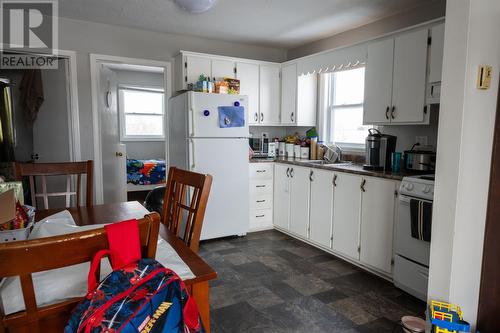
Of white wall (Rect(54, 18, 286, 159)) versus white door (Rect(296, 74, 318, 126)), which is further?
white door (Rect(296, 74, 318, 126))

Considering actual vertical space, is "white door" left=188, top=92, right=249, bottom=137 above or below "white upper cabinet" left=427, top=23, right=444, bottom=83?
below

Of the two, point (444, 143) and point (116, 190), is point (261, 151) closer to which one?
point (116, 190)

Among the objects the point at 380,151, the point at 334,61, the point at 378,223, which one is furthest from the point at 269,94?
the point at 378,223

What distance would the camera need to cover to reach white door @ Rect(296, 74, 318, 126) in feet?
13.6

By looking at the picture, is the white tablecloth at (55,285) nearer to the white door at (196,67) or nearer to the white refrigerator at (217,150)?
the white refrigerator at (217,150)

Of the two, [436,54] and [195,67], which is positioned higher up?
[195,67]

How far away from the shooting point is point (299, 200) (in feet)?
12.0

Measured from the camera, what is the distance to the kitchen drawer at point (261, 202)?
3961 millimetres

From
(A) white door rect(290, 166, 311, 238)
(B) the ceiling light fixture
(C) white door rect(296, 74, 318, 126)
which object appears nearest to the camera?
(B) the ceiling light fixture

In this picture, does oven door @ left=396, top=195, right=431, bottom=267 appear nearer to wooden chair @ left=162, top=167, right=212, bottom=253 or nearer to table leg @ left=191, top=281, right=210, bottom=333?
wooden chair @ left=162, top=167, right=212, bottom=253

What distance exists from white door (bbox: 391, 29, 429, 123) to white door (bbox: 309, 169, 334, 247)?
850 millimetres

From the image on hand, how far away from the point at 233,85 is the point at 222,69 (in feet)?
1.02

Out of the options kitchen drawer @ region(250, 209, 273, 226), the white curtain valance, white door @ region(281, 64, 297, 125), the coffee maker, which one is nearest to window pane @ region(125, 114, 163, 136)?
white door @ region(281, 64, 297, 125)

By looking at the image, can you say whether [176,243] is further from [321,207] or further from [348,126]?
[348,126]
